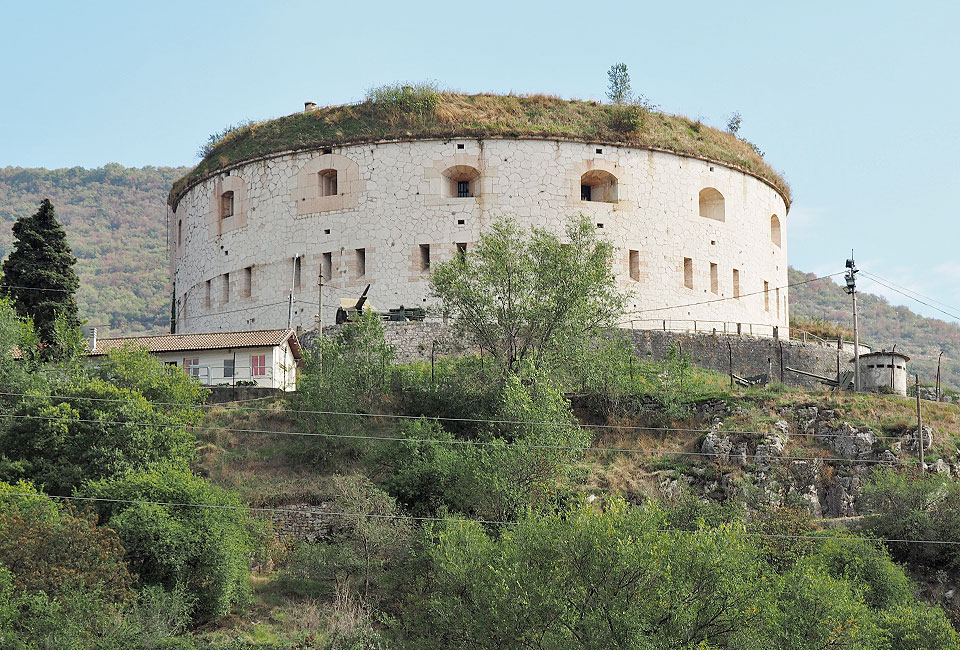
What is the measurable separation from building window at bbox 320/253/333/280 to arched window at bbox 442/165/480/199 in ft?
12.7

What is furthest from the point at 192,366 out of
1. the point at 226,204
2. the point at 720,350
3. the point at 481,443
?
the point at 720,350

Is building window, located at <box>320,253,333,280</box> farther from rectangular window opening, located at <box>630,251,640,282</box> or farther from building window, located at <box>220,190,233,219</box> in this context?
rectangular window opening, located at <box>630,251,640,282</box>

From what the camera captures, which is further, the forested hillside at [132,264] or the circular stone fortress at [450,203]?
the forested hillside at [132,264]

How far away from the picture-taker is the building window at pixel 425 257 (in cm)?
3650

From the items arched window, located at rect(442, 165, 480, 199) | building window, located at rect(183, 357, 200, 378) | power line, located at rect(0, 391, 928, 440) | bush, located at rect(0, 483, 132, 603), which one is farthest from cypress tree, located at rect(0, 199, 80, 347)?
arched window, located at rect(442, 165, 480, 199)

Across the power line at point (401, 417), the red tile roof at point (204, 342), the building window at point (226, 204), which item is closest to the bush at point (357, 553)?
the power line at point (401, 417)

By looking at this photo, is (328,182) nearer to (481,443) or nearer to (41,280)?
(41,280)

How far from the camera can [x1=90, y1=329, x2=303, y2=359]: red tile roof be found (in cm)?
3150

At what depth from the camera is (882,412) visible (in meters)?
28.6

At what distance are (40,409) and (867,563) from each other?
16.2 m

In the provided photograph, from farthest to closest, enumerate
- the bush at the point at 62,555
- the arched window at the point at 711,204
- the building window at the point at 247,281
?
the arched window at the point at 711,204
the building window at the point at 247,281
the bush at the point at 62,555

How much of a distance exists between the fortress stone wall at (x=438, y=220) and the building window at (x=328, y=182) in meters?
0.04

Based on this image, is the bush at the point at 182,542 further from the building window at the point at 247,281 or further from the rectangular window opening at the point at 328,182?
the rectangular window opening at the point at 328,182

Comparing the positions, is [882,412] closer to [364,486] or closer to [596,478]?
[596,478]
